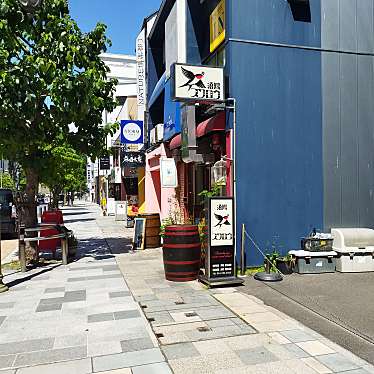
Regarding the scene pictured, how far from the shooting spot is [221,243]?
710 cm

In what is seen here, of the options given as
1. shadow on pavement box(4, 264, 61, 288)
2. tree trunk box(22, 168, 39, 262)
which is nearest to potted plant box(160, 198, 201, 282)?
shadow on pavement box(4, 264, 61, 288)

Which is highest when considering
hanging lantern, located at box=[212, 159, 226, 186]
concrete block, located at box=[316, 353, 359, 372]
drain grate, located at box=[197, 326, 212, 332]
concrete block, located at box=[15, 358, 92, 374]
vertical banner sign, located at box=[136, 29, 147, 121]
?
vertical banner sign, located at box=[136, 29, 147, 121]

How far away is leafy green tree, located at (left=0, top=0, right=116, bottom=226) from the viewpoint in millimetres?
8008

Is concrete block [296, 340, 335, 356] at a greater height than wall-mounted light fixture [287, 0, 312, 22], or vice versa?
wall-mounted light fixture [287, 0, 312, 22]

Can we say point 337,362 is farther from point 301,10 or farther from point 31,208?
point 31,208

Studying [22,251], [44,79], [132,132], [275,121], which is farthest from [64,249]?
[132,132]

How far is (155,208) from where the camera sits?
672 inches

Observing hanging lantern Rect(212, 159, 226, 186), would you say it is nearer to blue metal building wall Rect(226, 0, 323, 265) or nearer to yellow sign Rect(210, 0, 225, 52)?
blue metal building wall Rect(226, 0, 323, 265)

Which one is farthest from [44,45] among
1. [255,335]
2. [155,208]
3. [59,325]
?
[155,208]

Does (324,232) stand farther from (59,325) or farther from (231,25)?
(59,325)

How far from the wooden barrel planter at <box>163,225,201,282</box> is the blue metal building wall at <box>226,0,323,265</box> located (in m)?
1.16

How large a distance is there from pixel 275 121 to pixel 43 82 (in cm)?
500

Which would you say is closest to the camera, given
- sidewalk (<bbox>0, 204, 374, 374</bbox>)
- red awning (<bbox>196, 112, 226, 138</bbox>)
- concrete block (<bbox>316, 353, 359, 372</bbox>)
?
concrete block (<bbox>316, 353, 359, 372</bbox>)

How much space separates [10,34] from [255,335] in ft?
24.2
